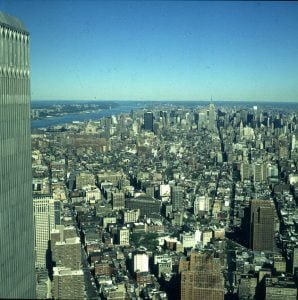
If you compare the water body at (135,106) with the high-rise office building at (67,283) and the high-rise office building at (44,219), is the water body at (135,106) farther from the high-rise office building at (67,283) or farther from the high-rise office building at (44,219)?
the high-rise office building at (67,283)

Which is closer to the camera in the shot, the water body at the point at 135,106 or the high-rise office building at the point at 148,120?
the water body at the point at 135,106

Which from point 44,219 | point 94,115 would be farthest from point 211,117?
point 44,219

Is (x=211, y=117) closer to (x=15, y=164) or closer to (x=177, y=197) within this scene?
(x=177, y=197)

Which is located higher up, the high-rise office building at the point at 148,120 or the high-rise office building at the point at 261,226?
the high-rise office building at the point at 148,120

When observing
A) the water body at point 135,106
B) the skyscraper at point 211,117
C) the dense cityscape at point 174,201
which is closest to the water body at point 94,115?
the water body at point 135,106

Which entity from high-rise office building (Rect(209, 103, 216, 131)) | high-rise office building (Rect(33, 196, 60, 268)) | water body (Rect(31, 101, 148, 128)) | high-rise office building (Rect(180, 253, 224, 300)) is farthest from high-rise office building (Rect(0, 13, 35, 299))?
high-rise office building (Rect(209, 103, 216, 131))

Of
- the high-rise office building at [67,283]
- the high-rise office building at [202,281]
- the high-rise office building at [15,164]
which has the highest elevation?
the high-rise office building at [15,164]
